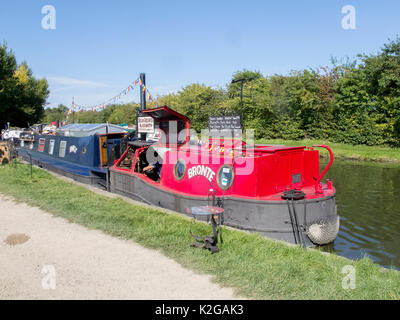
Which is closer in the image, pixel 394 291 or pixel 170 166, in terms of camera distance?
pixel 394 291

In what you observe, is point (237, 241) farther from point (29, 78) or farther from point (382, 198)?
point (29, 78)

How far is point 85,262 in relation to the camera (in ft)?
18.3

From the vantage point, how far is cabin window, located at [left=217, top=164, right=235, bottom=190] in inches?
319

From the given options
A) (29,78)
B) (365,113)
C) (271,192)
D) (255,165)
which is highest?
(29,78)

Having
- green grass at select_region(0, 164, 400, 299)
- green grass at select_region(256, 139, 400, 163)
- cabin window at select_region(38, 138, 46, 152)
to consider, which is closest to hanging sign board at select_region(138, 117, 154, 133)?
green grass at select_region(0, 164, 400, 299)

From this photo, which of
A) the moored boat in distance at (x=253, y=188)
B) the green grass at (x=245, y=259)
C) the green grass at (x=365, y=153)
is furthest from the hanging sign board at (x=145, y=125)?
the green grass at (x=365, y=153)

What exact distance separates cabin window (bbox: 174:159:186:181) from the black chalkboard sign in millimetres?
8224

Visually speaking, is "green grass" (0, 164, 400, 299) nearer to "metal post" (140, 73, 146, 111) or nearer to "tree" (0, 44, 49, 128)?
"metal post" (140, 73, 146, 111)

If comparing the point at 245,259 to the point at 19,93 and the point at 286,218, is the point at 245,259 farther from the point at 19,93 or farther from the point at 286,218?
the point at 19,93

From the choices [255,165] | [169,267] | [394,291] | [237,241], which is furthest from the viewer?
[255,165]

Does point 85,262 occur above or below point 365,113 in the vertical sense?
below
